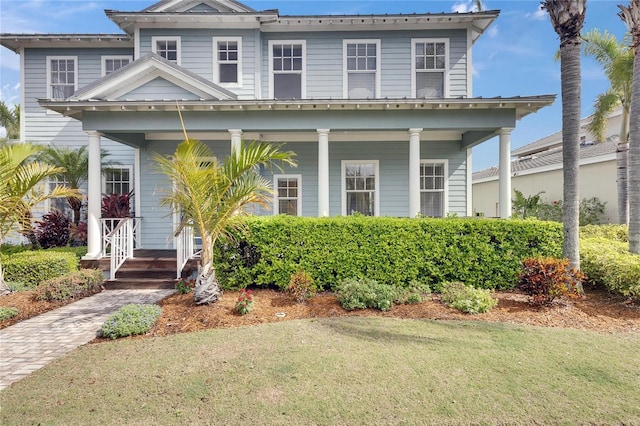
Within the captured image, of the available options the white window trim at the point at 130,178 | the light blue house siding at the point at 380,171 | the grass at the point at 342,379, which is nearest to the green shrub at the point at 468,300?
the grass at the point at 342,379

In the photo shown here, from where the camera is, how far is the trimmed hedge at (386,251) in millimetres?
6090

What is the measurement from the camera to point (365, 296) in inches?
208

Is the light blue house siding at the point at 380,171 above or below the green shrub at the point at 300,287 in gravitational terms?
above

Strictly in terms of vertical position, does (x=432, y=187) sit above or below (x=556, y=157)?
below

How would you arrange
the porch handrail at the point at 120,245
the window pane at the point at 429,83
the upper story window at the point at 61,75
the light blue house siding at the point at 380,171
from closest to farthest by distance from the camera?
the porch handrail at the point at 120,245 → the light blue house siding at the point at 380,171 → the window pane at the point at 429,83 → the upper story window at the point at 61,75

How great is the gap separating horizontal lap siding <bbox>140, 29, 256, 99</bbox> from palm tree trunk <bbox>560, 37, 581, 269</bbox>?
8309 millimetres

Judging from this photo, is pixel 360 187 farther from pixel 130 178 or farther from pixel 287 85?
pixel 130 178

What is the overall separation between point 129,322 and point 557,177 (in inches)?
690

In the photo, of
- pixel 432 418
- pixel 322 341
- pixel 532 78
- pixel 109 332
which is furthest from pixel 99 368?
pixel 532 78

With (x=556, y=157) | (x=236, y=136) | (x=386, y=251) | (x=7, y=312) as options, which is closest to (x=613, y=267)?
(x=386, y=251)

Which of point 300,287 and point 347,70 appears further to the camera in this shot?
point 347,70

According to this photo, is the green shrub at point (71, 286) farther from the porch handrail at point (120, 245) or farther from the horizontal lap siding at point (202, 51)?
the horizontal lap siding at point (202, 51)

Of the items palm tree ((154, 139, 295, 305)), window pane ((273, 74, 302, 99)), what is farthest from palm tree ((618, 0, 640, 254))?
window pane ((273, 74, 302, 99))

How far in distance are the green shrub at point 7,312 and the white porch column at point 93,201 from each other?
106 inches
